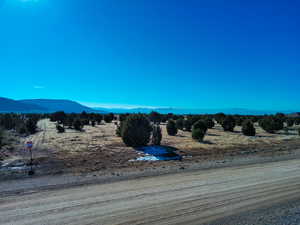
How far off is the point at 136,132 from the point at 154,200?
11.6 meters

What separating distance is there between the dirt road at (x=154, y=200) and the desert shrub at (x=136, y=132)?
9059 millimetres

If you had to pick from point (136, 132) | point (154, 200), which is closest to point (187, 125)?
point (136, 132)

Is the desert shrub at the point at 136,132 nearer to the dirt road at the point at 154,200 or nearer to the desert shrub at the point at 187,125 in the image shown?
the dirt road at the point at 154,200

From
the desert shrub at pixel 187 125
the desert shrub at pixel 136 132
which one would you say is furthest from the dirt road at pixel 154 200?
the desert shrub at pixel 187 125

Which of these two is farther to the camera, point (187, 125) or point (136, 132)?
point (187, 125)

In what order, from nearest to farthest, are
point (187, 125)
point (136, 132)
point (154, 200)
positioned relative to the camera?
point (154, 200)
point (136, 132)
point (187, 125)

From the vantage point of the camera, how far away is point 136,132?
1747 cm

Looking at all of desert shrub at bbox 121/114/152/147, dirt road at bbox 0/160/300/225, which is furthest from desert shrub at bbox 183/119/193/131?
dirt road at bbox 0/160/300/225

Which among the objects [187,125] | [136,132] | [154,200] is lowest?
[154,200]

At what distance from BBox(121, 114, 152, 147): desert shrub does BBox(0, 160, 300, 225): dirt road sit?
29.7 feet

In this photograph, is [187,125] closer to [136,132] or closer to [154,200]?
[136,132]

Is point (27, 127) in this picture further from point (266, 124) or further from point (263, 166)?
point (266, 124)

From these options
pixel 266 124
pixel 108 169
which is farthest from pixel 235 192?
pixel 266 124

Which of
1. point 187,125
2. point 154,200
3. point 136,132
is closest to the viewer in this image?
point 154,200
